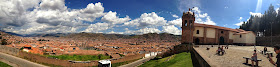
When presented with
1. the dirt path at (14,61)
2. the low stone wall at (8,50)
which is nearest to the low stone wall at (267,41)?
the dirt path at (14,61)

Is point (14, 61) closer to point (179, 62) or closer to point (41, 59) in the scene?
point (41, 59)

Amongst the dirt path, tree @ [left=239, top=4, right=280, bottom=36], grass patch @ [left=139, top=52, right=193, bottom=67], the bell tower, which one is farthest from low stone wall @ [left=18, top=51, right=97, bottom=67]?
tree @ [left=239, top=4, right=280, bottom=36]

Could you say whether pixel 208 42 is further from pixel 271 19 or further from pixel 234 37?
pixel 271 19

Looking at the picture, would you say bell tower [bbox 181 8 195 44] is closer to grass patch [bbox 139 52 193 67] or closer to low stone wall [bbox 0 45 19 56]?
grass patch [bbox 139 52 193 67]

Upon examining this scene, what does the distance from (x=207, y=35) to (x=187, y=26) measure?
520 centimetres

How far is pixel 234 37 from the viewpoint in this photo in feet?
88.5

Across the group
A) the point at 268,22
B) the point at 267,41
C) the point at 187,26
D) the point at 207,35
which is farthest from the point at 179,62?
the point at 268,22

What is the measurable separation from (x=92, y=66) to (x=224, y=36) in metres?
25.3

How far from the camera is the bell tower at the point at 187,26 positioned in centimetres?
2134

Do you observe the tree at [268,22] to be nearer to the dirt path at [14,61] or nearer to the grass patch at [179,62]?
the grass patch at [179,62]

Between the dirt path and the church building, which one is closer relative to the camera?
the dirt path

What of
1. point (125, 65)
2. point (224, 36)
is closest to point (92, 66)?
point (125, 65)

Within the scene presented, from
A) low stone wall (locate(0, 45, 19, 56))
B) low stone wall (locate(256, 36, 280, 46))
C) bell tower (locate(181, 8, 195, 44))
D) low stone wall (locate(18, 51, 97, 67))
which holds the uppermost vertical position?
bell tower (locate(181, 8, 195, 44))

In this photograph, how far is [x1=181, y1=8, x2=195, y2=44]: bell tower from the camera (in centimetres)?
2134
